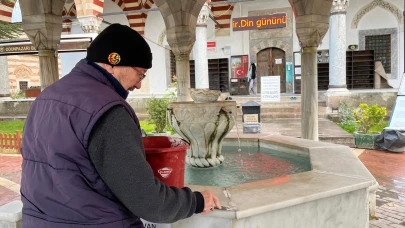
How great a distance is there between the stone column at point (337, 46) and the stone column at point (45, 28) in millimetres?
9619

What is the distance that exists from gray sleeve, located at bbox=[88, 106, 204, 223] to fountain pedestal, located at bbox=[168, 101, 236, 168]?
238cm

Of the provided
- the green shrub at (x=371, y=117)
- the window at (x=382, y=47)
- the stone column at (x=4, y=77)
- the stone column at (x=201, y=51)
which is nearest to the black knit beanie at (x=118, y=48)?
the green shrub at (x=371, y=117)

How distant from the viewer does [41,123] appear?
4.13 ft

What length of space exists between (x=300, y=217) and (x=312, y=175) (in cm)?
55

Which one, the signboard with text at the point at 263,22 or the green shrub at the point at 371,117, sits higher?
the signboard with text at the point at 263,22

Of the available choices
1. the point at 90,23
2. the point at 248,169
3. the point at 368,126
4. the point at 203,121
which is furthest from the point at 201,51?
the point at 203,121

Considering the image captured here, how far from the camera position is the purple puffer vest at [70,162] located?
3.88 ft

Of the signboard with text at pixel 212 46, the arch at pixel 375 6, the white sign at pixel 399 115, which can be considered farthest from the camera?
the signboard with text at pixel 212 46

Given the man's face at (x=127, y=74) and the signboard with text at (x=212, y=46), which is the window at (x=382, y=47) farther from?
the man's face at (x=127, y=74)

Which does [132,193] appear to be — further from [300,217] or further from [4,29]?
[4,29]

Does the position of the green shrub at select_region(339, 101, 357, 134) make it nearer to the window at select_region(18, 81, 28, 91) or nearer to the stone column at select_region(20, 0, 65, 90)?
the stone column at select_region(20, 0, 65, 90)

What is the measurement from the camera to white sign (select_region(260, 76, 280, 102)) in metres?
9.62

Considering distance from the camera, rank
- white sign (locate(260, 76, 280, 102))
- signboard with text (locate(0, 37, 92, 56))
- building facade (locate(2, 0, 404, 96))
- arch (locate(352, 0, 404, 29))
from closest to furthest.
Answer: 1. white sign (locate(260, 76, 280, 102))
2. signboard with text (locate(0, 37, 92, 56))
3. arch (locate(352, 0, 404, 29))
4. building facade (locate(2, 0, 404, 96))

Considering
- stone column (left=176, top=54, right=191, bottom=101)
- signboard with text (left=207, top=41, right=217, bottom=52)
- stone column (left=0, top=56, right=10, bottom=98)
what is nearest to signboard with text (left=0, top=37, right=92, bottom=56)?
stone column (left=0, top=56, right=10, bottom=98)
